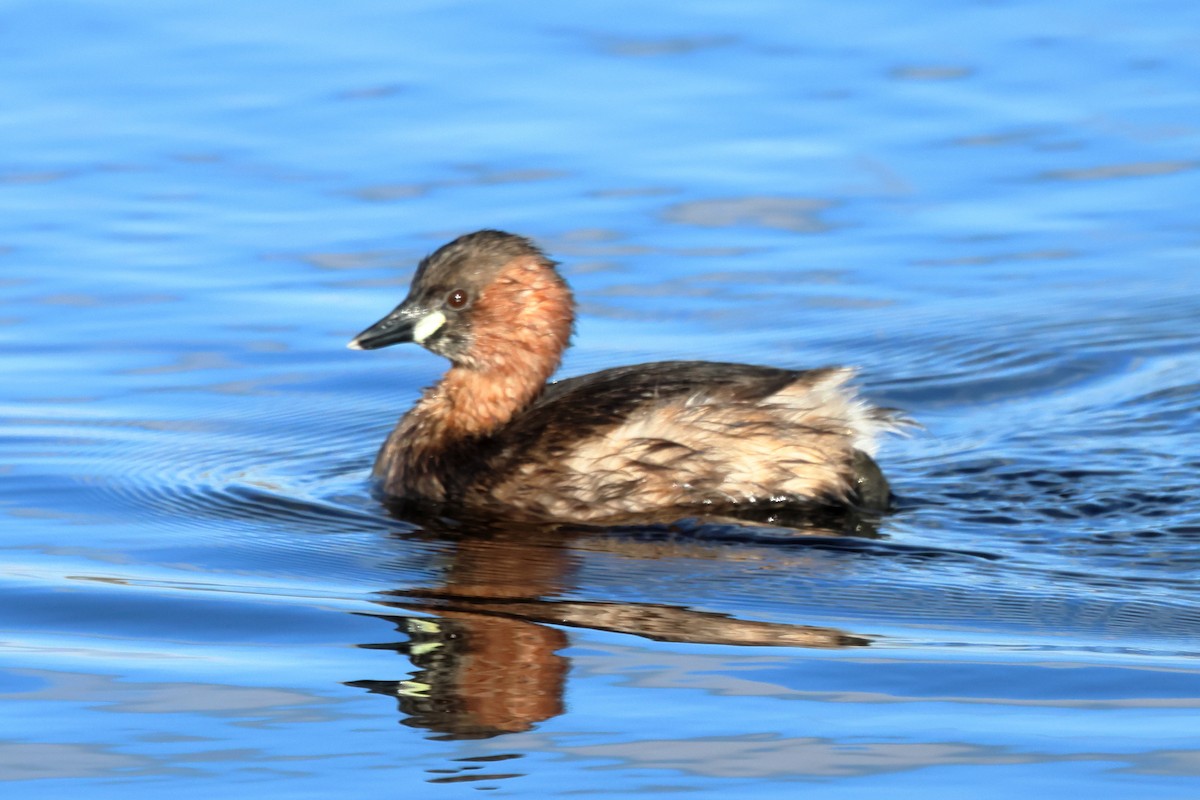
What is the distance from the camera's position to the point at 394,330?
342 inches

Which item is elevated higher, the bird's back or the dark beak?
the dark beak

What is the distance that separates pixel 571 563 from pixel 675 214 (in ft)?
17.2

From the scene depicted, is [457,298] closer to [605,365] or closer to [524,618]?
[605,365]

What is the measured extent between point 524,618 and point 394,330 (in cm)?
241

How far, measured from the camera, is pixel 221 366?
10242mm

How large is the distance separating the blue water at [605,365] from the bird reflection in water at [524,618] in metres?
0.02

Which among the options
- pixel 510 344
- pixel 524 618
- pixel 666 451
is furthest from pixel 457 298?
pixel 524 618

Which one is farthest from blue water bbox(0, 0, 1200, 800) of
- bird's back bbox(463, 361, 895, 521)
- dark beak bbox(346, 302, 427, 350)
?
dark beak bbox(346, 302, 427, 350)

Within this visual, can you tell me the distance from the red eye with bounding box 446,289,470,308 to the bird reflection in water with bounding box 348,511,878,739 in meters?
1.06

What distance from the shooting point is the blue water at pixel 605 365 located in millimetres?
5578

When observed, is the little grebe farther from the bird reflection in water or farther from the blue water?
the blue water

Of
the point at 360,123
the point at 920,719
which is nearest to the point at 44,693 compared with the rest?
the point at 920,719

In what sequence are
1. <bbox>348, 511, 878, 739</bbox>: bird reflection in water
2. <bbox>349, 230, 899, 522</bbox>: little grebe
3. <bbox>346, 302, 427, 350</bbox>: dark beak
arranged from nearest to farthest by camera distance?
1. <bbox>348, 511, 878, 739</bbox>: bird reflection in water
2. <bbox>349, 230, 899, 522</bbox>: little grebe
3. <bbox>346, 302, 427, 350</bbox>: dark beak

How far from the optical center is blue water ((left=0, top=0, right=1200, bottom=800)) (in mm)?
5578
